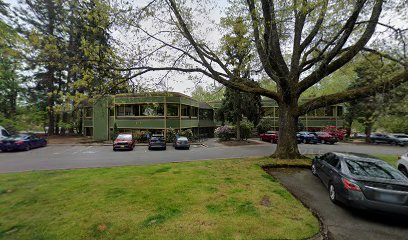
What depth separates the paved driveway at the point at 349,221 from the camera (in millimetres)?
4332

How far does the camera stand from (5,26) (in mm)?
5219

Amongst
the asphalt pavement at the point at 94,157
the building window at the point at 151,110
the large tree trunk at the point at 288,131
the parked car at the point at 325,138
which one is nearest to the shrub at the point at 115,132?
the building window at the point at 151,110

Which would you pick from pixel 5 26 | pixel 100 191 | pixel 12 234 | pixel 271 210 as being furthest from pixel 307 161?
pixel 5 26

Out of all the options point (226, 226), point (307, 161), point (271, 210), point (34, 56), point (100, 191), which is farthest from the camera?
point (307, 161)

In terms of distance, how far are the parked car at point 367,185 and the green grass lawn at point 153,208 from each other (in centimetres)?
128

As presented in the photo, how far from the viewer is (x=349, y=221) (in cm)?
490

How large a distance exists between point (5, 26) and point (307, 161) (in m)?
12.6

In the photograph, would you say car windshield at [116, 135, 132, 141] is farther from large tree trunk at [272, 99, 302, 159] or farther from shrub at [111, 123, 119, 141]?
large tree trunk at [272, 99, 302, 159]

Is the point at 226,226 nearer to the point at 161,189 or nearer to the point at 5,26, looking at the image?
the point at 161,189

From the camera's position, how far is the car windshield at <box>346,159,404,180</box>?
17.6ft

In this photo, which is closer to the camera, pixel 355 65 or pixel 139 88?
pixel 139 88

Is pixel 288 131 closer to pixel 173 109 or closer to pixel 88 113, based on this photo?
pixel 173 109

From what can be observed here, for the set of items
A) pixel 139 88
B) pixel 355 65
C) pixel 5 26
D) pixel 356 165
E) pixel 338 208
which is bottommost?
pixel 338 208

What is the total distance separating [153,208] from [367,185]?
18.1 ft
